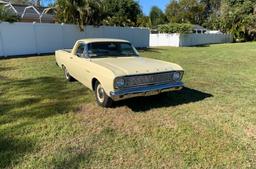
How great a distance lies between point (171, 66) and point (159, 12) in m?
53.4

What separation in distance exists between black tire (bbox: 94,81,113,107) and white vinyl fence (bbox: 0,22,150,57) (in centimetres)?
1082

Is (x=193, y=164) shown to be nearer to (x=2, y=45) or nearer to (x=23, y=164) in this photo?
(x=23, y=164)

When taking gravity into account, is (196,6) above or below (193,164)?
above

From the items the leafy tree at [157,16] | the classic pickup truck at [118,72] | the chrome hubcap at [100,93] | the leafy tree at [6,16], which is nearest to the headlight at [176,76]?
the classic pickup truck at [118,72]

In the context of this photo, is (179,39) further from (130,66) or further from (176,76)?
(130,66)

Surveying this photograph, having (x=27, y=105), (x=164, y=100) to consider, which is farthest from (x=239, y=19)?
(x=27, y=105)

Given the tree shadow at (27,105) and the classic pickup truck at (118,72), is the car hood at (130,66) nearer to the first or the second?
the classic pickup truck at (118,72)

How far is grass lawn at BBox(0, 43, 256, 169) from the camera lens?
3.75 metres

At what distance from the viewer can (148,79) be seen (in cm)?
548

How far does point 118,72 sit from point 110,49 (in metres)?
1.86

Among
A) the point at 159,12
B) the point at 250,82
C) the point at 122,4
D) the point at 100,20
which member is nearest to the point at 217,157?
the point at 250,82

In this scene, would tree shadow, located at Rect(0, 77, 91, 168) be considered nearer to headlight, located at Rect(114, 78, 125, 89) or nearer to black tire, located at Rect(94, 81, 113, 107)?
black tire, located at Rect(94, 81, 113, 107)

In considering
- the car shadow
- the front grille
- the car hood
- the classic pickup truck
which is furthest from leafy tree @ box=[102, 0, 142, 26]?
the front grille

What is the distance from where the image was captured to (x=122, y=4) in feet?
90.9
